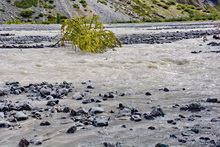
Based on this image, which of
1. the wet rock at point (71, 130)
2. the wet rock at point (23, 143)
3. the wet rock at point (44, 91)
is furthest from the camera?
the wet rock at point (44, 91)

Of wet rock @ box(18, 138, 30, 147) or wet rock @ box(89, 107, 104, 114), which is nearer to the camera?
wet rock @ box(18, 138, 30, 147)

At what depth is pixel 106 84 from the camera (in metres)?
10.1

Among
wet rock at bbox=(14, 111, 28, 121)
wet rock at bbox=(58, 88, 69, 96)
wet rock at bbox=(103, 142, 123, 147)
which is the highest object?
wet rock at bbox=(103, 142, 123, 147)

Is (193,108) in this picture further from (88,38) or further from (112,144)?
(88,38)

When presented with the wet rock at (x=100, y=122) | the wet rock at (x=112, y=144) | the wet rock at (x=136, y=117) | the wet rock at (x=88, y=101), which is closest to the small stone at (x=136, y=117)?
the wet rock at (x=136, y=117)

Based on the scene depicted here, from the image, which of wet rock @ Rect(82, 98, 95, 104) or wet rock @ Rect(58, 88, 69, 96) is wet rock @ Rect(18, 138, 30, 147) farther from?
wet rock @ Rect(58, 88, 69, 96)

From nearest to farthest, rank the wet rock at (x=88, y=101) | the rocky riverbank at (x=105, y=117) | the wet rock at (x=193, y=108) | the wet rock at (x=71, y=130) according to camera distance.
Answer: the rocky riverbank at (x=105, y=117)
the wet rock at (x=71, y=130)
the wet rock at (x=193, y=108)
the wet rock at (x=88, y=101)

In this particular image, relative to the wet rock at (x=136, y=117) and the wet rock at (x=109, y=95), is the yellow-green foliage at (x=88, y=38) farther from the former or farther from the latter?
the wet rock at (x=136, y=117)

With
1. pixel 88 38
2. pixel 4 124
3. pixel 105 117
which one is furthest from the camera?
pixel 88 38

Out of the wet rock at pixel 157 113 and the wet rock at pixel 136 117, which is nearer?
the wet rock at pixel 136 117

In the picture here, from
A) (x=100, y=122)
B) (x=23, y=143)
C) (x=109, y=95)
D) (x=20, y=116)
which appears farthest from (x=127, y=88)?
(x=23, y=143)

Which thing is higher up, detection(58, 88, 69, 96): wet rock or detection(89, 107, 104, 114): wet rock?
detection(89, 107, 104, 114): wet rock

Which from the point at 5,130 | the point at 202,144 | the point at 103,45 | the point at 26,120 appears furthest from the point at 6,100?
the point at 103,45

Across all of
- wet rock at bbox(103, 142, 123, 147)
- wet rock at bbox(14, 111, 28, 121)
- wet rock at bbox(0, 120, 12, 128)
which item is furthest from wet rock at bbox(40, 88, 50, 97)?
wet rock at bbox(103, 142, 123, 147)
